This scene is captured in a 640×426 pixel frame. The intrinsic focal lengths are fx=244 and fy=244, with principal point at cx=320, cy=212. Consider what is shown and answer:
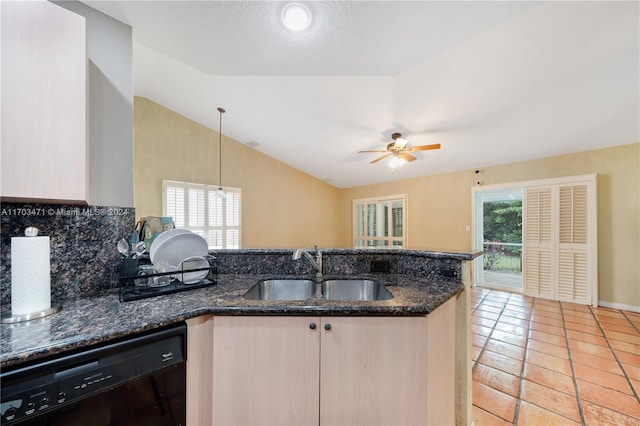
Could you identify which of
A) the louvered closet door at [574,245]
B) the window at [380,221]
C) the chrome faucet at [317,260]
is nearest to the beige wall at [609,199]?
the louvered closet door at [574,245]

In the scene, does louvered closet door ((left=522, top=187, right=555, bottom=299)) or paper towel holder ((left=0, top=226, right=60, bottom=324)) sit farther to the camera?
louvered closet door ((left=522, top=187, right=555, bottom=299))

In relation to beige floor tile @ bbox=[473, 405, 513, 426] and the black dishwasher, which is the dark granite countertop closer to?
the black dishwasher

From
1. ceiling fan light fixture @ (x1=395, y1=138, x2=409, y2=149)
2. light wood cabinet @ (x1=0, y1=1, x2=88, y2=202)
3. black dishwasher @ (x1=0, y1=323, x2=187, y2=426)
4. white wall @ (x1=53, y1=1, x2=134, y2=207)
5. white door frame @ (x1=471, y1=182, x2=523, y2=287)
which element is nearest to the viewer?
black dishwasher @ (x1=0, y1=323, x2=187, y2=426)

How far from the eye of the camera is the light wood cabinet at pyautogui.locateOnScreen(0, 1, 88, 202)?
2.85 ft

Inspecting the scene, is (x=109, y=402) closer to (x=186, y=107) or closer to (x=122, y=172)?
(x=122, y=172)

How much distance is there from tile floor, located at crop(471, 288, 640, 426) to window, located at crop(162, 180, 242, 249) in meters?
4.07

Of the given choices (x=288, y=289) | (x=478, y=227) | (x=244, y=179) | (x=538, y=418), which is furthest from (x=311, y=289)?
(x=478, y=227)

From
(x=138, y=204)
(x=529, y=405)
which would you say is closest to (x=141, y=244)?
(x=529, y=405)

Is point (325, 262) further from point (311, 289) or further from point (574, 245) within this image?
point (574, 245)

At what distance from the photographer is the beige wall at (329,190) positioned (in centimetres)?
333

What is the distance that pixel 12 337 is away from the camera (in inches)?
30.1

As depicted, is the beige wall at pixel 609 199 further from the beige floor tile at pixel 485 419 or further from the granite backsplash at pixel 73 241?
the granite backsplash at pixel 73 241

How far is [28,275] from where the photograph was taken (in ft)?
3.04

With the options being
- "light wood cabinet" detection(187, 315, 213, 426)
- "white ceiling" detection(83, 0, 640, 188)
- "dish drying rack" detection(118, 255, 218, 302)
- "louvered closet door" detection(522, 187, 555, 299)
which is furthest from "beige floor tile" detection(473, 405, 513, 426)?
"louvered closet door" detection(522, 187, 555, 299)
